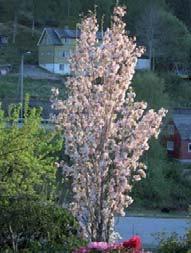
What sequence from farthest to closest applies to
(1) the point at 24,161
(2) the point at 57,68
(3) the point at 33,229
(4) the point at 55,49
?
(4) the point at 55,49
(2) the point at 57,68
(1) the point at 24,161
(3) the point at 33,229

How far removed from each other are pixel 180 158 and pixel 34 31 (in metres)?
35.1

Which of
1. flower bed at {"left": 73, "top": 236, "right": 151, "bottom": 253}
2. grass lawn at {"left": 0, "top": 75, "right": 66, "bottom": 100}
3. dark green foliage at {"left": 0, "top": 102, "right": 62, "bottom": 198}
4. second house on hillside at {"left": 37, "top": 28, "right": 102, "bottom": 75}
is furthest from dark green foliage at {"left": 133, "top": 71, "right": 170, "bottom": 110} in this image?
flower bed at {"left": 73, "top": 236, "right": 151, "bottom": 253}

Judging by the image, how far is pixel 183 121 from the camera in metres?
46.2

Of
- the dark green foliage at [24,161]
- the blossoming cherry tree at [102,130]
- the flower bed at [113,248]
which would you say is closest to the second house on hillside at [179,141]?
the dark green foliage at [24,161]

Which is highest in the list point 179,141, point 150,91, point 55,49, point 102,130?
point 102,130

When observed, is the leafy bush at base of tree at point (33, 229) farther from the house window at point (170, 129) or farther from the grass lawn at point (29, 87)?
the grass lawn at point (29, 87)

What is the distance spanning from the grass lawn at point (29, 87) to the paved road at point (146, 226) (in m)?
20.4

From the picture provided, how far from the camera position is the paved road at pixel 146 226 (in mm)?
23487

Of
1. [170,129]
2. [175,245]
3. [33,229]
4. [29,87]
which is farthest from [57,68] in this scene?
[33,229]

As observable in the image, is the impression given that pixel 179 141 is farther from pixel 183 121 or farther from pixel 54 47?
pixel 54 47

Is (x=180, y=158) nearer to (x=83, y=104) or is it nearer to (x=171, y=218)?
(x=171, y=218)

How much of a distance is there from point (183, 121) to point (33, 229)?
129ft

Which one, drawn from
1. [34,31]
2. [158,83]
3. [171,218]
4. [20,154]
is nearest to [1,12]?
[34,31]

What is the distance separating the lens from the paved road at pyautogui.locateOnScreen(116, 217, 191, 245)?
23487 millimetres
